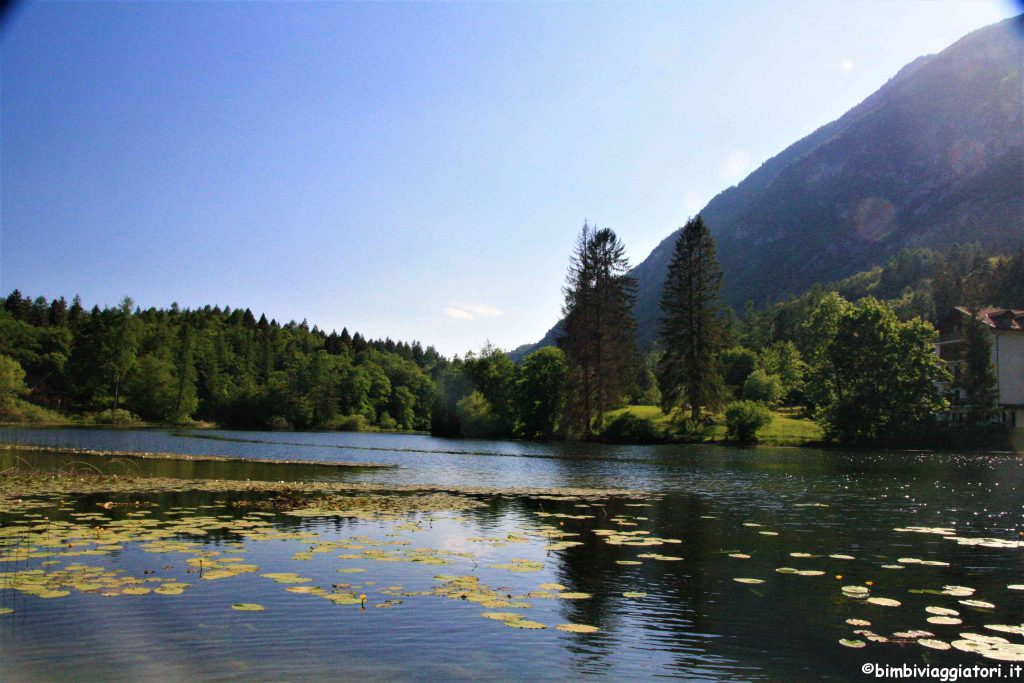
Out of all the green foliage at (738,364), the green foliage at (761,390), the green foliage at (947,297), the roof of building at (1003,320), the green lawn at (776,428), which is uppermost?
the green foliage at (947,297)

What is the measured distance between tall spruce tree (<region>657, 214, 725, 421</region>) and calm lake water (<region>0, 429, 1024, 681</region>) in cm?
5940

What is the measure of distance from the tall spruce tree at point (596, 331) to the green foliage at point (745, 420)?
14.6m

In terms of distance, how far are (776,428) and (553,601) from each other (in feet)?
249

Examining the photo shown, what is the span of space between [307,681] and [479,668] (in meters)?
2.18

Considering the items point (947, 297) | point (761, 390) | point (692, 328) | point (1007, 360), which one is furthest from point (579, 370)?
point (947, 297)

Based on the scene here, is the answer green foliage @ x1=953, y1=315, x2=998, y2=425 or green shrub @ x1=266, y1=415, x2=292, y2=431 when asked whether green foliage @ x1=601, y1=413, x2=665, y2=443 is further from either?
green shrub @ x1=266, y1=415, x2=292, y2=431

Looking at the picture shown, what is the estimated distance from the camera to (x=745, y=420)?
253 feet

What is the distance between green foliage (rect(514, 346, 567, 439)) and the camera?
323 feet

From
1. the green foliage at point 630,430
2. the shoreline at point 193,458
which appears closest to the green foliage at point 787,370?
the green foliage at point 630,430

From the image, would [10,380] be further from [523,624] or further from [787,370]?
[787,370]

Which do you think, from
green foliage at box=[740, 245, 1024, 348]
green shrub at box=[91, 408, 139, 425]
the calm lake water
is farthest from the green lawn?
green shrub at box=[91, 408, 139, 425]

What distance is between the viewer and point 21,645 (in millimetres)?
9352

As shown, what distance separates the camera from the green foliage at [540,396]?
9844 cm

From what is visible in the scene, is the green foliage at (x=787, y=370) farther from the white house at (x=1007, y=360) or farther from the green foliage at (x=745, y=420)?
the green foliage at (x=745, y=420)
